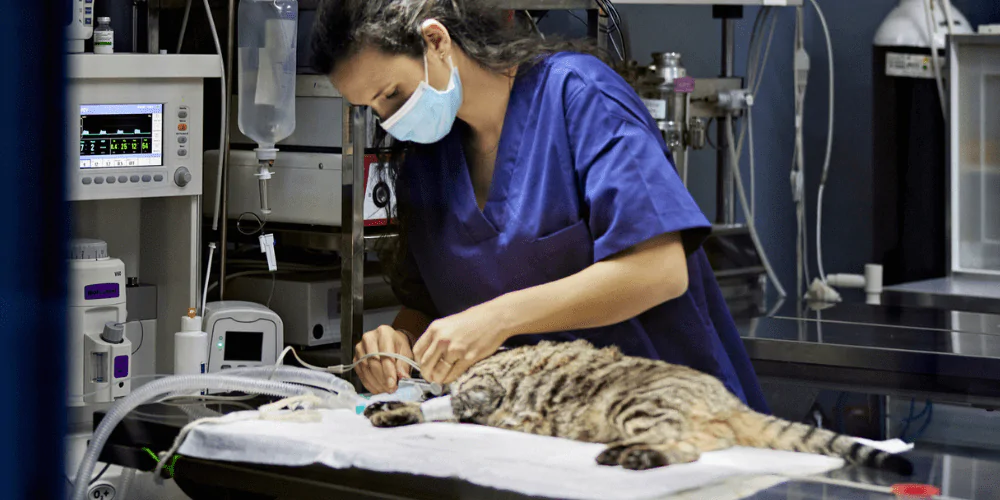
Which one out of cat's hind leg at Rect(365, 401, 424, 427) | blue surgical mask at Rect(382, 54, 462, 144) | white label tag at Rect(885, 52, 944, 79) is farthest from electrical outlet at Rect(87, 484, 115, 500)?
white label tag at Rect(885, 52, 944, 79)

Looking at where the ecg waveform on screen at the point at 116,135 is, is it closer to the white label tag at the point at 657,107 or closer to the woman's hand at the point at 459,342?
the woman's hand at the point at 459,342

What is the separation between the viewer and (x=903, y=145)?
3.11 meters

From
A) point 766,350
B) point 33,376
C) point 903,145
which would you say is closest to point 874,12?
point 903,145

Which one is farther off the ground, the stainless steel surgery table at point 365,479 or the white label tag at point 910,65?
the white label tag at point 910,65

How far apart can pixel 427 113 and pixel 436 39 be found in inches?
3.4

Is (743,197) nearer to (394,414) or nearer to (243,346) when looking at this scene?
(243,346)

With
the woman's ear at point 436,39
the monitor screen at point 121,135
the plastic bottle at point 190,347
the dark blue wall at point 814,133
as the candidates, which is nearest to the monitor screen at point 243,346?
the plastic bottle at point 190,347

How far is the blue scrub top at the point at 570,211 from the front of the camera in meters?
1.31

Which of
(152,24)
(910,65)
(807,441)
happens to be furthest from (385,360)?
(910,65)

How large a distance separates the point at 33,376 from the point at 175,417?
83cm

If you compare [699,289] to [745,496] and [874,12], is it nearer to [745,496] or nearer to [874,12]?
[745,496]

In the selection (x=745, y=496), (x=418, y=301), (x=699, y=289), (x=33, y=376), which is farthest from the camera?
(x=418, y=301)

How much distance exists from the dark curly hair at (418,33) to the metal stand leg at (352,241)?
1.15 feet

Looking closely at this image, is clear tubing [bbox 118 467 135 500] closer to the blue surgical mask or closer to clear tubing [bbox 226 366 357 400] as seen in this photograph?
clear tubing [bbox 226 366 357 400]
